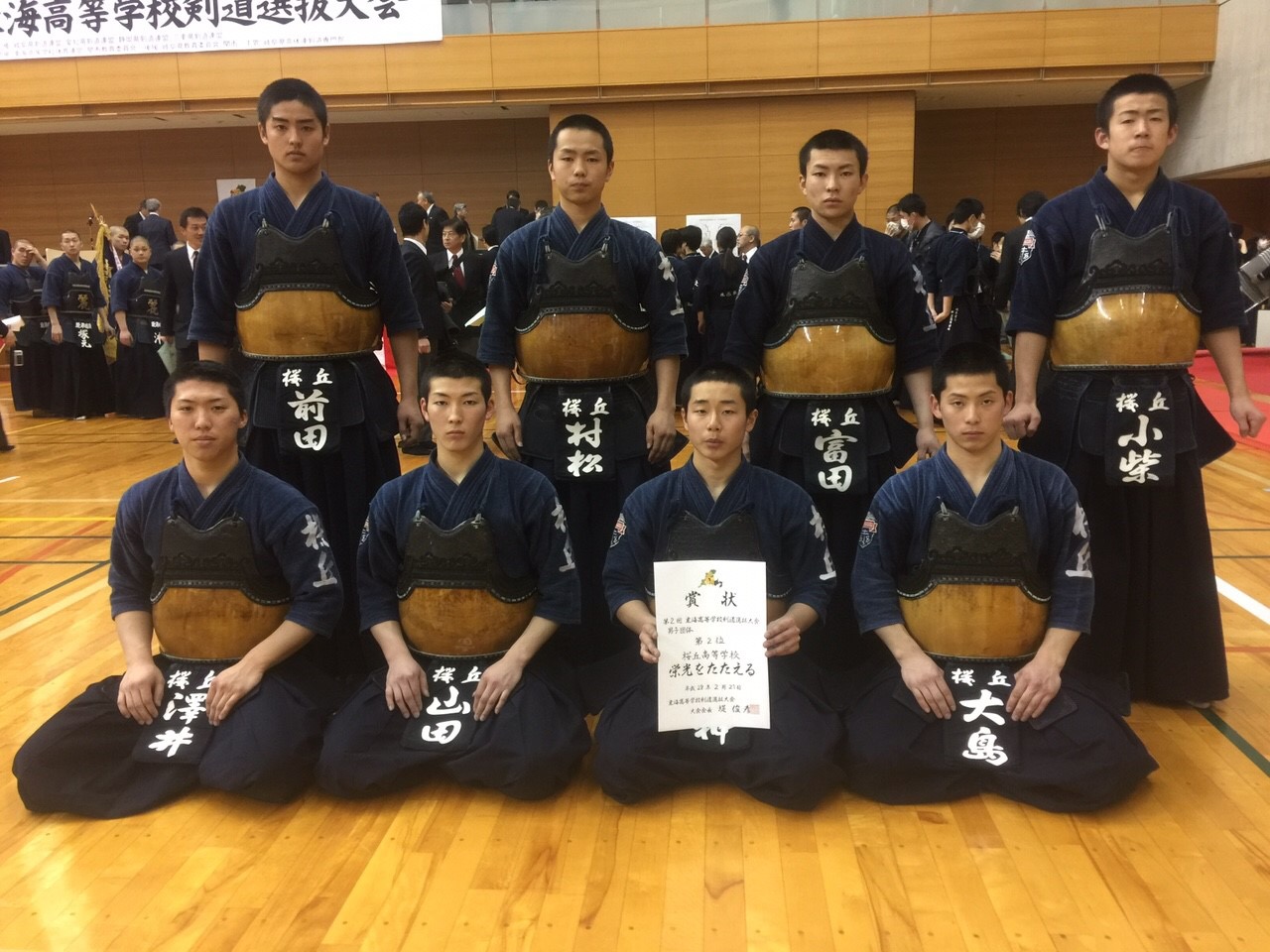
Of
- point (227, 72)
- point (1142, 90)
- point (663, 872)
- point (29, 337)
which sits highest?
point (227, 72)

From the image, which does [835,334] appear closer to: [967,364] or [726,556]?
[967,364]

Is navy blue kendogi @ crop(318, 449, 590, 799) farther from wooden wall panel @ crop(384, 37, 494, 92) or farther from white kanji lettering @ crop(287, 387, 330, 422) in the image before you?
wooden wall panel @ crop(384, 37, 494, 92)

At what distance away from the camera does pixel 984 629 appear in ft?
8.65

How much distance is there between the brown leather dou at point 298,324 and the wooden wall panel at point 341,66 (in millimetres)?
10911

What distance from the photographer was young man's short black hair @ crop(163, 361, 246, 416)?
8.78 feet

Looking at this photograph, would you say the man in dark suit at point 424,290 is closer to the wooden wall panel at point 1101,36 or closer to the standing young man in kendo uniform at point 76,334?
the standing young man in kendo uniform at point 76,334

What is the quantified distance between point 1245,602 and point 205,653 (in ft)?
13.1

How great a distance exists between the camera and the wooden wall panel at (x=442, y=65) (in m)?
12.6

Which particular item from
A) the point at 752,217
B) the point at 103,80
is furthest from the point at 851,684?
the point at 103,80

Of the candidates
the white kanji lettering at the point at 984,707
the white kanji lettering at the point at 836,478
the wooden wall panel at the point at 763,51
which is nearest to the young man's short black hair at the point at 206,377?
the white kanji lettering at the point at 836,478

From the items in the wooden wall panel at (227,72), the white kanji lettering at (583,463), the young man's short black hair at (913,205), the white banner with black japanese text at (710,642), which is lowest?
the white banner with black japanese text at (710,642)

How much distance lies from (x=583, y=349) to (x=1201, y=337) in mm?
1941

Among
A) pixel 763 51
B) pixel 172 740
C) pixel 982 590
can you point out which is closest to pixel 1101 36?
pixel 763 51

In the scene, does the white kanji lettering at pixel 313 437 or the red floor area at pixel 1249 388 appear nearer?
the white kanji lettering at pixel 313 437
